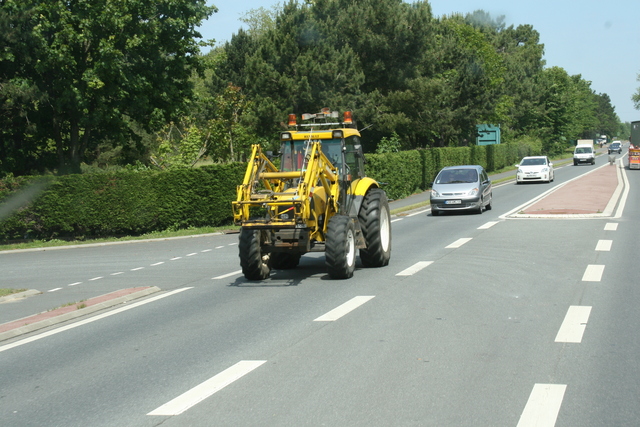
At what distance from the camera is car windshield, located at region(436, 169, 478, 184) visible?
2888cm

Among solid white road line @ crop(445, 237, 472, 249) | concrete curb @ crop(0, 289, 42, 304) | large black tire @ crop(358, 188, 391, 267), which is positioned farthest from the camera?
solid white road line @ crop(445, 237, 472, 249)

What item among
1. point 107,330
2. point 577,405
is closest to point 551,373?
point 577,405

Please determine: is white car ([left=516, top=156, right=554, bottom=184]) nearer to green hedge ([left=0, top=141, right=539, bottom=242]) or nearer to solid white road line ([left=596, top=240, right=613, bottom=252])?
green hedge ([left=0, top=141, right=539, bottom=242])

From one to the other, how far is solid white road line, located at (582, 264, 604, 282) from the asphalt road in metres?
0.05

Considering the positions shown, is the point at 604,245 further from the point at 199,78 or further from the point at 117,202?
the point at 199,78

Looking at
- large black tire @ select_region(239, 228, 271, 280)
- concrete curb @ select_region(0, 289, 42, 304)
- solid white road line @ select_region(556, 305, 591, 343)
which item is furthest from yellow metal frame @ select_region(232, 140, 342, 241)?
solid white road line @ select_region(556, 305, 591, 343)

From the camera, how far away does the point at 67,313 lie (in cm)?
1073

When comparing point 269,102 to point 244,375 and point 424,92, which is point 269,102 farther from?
point 244,375

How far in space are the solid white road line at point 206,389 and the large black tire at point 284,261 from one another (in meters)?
7.29

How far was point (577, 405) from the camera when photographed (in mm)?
5895

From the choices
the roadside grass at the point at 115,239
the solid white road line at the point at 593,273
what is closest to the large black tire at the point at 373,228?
the solid white road line at the point at 593,273

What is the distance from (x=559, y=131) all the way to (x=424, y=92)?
211 feet

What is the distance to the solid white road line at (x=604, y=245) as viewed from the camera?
16188 mm

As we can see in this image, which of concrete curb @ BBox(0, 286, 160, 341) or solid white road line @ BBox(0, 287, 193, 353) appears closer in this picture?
solid white road line @ BBox(0, 287, 193, 353)
